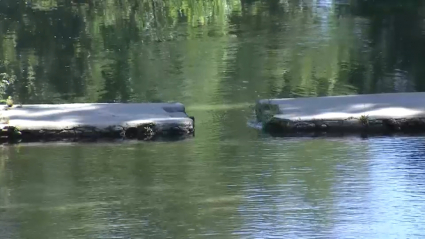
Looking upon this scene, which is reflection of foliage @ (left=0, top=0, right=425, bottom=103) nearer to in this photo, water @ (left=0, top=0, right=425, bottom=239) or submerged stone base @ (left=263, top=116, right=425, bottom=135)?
water @ (left=0, top=0, right=425, bottom=239)

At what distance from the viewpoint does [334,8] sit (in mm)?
20359

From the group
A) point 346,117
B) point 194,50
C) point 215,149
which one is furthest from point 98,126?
point 194,50

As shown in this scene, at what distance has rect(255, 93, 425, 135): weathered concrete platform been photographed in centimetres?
798

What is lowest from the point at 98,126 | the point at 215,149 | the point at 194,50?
the point at 194,50

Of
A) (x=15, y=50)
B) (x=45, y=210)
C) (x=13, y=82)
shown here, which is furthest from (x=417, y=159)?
(x=15, y=50)

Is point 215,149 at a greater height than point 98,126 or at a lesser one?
lesser

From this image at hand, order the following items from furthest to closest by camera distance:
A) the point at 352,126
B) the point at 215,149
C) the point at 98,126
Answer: the point at 352,126 < the point at 98,126 < the point at 215,149

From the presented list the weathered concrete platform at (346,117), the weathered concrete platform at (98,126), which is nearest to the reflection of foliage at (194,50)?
the weathered concrete platform at (346,117)

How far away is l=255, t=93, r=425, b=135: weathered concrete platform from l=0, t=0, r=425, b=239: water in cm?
23

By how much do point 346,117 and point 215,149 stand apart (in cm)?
129

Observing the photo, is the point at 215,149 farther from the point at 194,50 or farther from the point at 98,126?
the point at 194,50

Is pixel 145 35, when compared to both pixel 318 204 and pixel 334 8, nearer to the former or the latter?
pixel 334 8

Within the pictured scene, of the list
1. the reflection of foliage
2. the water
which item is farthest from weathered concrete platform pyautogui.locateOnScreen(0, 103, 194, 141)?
the reflection of foliage

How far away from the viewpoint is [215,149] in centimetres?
750
